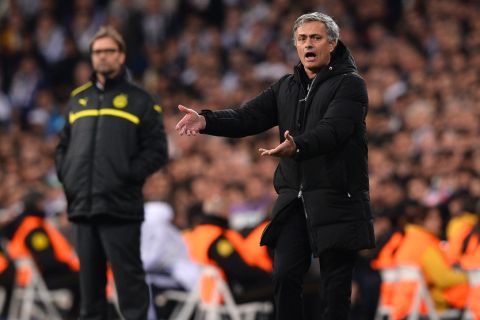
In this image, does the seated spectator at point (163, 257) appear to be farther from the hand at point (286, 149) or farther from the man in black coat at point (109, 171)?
the hand at point (286, 149)

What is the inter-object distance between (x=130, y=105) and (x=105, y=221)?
81 centimetres

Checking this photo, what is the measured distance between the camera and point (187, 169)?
14.8 m

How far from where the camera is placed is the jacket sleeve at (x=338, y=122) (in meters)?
5.60

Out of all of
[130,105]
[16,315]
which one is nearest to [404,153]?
[16,315]

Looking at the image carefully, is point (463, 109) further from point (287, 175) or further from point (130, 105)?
point (287, 175)

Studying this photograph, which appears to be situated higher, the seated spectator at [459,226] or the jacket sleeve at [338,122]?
the jacket sleeve at [338,122]

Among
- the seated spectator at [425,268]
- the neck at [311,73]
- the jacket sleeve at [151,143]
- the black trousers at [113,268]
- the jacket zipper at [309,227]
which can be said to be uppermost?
the neck at [311,73]

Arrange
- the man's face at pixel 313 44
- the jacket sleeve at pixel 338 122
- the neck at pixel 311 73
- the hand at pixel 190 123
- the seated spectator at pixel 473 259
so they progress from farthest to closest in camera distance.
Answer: the seated spectator at pixel 473 259 → the neck at pixel 311 73 → the man's face at pixel 313 44 → the hand at pixel 190 123 → the jacket sleeve at pixel 338 122

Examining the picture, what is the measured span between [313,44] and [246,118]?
0.54m

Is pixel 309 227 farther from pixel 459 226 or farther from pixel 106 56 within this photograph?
pixel 459 226

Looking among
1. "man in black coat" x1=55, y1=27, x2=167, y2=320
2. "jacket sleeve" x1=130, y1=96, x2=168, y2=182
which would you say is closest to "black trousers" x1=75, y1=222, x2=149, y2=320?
"man in black coat" x1=55, y1=27, x2=167, y2=320

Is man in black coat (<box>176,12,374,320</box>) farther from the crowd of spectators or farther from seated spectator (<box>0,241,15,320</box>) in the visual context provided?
the crowd of spectators

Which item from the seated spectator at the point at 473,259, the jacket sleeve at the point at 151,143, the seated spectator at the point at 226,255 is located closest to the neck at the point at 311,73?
the jacket sleeve at the point at 151,143

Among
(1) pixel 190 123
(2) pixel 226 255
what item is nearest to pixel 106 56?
(1) pixel 190 123
